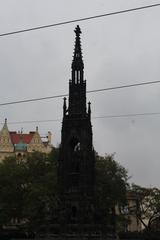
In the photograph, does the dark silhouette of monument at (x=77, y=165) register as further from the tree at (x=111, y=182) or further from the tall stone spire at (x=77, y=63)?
the tree at (x=111, y=182)

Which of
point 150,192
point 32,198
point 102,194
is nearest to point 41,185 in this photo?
point 32,198

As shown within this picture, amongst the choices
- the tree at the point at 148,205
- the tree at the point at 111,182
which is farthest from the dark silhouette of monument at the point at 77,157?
the tree at the point at 148,205

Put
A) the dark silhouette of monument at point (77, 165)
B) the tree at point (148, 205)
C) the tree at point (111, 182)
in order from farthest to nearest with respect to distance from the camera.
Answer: the tree at point (148, 205) < the tree at point (111, 182) < the dark silhouette of monument at point (77, 165)

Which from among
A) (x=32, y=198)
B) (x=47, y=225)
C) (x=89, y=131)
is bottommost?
(x=47, y=225)

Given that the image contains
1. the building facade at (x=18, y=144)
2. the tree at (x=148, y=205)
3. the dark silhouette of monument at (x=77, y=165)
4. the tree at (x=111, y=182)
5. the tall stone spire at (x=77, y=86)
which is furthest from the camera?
the building facade at (x=18, y=144)

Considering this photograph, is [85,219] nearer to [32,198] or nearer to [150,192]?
[32,198]

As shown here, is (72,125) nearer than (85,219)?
No

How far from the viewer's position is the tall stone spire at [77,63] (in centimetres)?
A: 3722

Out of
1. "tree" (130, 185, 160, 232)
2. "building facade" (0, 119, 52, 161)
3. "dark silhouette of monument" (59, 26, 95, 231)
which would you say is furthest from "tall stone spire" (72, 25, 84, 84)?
"building facade" (0, 119, 52, 161)

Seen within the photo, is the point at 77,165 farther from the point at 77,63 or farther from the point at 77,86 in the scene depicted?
the point at 77,63

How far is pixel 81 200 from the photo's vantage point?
33.1m

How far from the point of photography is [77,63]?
37.6 m

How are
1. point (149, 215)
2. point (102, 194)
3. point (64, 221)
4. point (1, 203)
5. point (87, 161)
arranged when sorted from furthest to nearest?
point (149, 215)
point (1, 203)
point (102, 194)
point (87, 161)
point (64, 221)

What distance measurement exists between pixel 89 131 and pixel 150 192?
29490 millimetres
